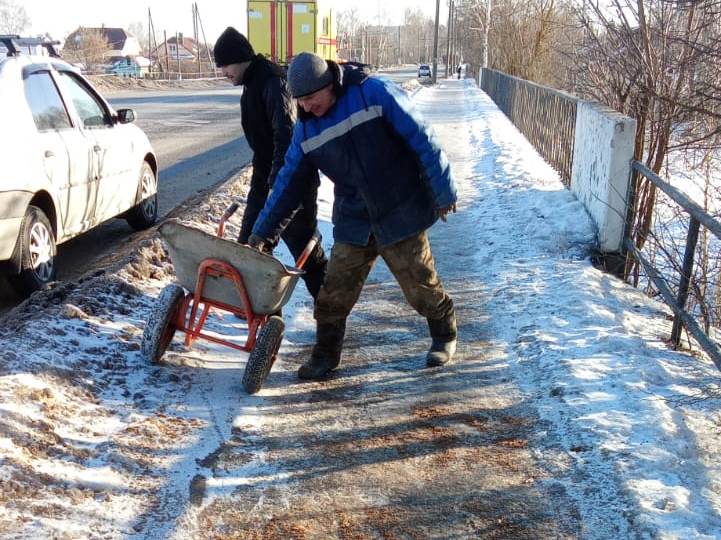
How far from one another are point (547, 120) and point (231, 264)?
989 cm

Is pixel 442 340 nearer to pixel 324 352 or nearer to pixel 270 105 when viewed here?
pixel 324 352

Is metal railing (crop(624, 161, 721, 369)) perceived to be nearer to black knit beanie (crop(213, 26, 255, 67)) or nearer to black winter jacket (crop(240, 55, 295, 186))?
black winter jacket (crop(240, 55, 295, 186))

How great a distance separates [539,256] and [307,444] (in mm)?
3681

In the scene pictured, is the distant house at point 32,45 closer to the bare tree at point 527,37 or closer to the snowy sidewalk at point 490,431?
the snowy sidewalk at point 490,431

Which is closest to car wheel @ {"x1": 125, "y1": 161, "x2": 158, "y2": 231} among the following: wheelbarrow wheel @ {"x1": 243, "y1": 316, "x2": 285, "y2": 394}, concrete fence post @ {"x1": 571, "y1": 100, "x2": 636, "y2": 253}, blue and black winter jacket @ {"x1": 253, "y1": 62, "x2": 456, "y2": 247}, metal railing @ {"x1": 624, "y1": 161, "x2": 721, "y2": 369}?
blue and black winter jacket @ {"x1": 253, "y1": 62, "x2": 456, "y2": 247}

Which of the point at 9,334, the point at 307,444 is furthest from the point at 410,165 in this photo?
the point at 9,334

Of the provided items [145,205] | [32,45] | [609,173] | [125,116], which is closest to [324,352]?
[609,173]

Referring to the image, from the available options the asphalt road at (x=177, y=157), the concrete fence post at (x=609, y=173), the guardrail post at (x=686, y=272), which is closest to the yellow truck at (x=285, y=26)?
the asphalt road at (x=177, y=157)

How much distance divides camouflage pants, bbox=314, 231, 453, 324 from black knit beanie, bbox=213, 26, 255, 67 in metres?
1.38

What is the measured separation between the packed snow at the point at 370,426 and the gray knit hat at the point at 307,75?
1719 mm

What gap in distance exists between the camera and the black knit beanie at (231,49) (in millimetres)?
4660

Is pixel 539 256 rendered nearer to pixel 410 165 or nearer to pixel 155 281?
pixel 410 165

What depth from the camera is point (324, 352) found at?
4.54 m

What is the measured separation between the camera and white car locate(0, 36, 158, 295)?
521 centimetres
